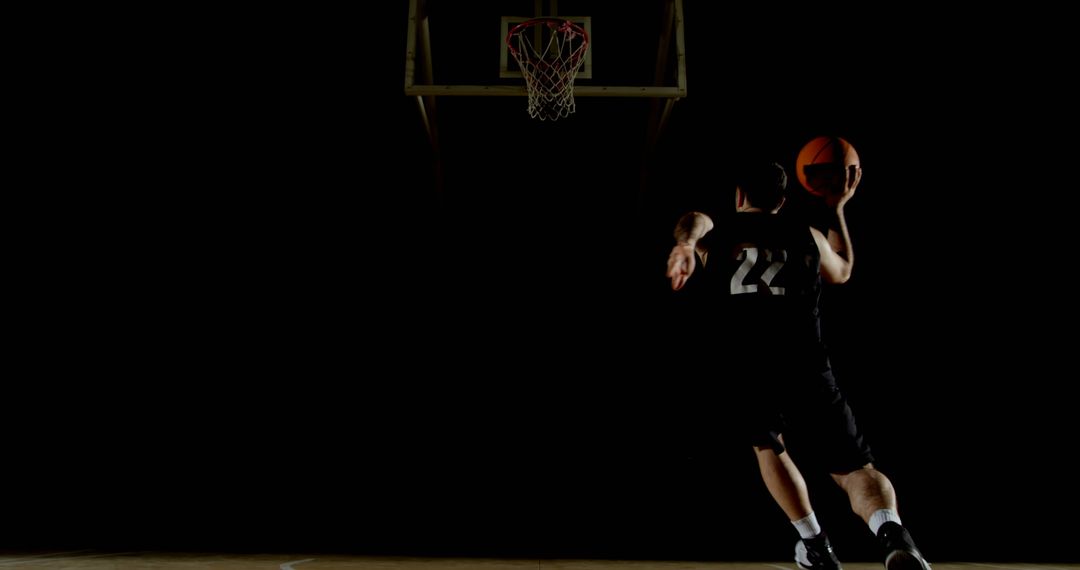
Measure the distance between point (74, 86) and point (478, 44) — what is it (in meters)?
3.00

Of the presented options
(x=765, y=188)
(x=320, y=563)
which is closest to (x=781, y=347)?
(x=765, y=188)

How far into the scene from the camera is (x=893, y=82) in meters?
5.31

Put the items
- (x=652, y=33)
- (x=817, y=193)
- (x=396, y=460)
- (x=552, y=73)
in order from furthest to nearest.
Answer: (x=396, y=460) → (x=652, y=33) → (x=552, y=73) → (x=817, y=193)

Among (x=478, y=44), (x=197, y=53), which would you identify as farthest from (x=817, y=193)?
(x=197, y=53)

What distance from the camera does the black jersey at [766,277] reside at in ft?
7.79

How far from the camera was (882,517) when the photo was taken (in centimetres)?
211

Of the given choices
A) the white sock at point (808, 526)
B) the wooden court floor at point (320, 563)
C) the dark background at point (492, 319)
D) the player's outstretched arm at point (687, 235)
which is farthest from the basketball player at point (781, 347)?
the dark background at point (492, 319)

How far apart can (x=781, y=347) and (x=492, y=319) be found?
11.9ft

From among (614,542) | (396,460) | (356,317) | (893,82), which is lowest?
(614,542)

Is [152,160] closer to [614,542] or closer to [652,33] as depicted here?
[652,33]

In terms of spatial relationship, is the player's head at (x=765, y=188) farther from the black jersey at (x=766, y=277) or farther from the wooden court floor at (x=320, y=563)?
the wooden court floor at (x=320, y=563)

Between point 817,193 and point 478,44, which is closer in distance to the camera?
point 817,193

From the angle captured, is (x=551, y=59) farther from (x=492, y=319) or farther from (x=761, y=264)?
(x=761, y=264)

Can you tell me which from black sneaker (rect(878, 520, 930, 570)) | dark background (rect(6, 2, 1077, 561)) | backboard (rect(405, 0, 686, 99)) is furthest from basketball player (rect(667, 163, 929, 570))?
dark background (rect(6, 2, 1077, 561))
